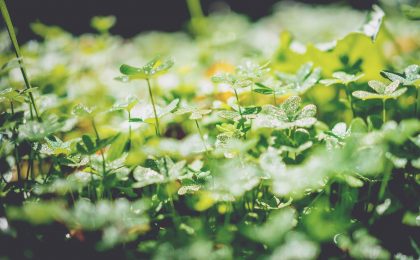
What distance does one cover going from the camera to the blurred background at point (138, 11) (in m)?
4.54


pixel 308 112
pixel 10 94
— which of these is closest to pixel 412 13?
pixel 308 112

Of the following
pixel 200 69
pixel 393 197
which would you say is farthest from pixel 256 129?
pixel 200 69

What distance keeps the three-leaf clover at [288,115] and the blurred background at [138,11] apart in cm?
382

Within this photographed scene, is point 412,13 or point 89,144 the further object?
point 412,13

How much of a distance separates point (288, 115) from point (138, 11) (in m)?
4.72

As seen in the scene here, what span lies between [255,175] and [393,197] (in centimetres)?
38

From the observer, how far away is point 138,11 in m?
5.13

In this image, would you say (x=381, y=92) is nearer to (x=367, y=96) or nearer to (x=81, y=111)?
(x=367, y=96)

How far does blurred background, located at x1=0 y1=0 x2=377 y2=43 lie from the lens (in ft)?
14.9

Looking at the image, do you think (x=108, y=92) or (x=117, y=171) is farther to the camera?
(x=108, y=92)

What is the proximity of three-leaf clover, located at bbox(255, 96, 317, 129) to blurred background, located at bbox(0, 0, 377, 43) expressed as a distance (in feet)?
12.5

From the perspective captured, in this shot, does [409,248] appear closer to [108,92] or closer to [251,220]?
[251,220]

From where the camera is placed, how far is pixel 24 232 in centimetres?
81

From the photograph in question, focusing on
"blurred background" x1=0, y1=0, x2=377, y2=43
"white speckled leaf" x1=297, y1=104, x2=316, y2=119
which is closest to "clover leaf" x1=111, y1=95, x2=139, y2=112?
"white speckled leaf" x1=297, y1=104, x2=316, y2=119
